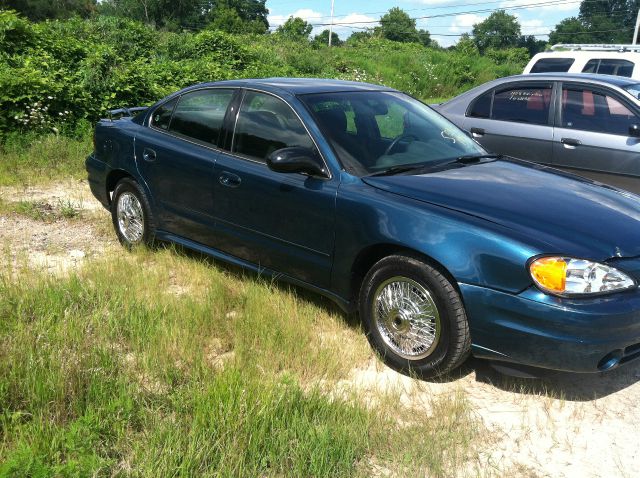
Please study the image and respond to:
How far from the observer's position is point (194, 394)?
3.17 metres

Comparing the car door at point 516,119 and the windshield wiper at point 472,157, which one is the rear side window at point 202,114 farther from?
the car door at point 516,119

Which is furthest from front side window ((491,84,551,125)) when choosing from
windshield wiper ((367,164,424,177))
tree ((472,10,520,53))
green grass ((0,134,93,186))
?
tree ((472,10,520,53))

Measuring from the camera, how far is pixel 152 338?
3859 mm

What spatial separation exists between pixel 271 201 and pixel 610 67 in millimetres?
9607

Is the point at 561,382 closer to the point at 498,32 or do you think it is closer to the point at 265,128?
the point at 265,128

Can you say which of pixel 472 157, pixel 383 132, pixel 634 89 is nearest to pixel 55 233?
pixel 383 132

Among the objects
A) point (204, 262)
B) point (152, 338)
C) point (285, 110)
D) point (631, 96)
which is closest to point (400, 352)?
point (152, 338)

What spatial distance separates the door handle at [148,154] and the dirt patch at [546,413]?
253 cm

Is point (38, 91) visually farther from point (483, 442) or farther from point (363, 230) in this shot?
point (483, 442)

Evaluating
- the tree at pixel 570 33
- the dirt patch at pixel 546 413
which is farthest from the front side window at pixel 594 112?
the tree at pixel 570 33

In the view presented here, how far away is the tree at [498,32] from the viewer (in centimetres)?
10694

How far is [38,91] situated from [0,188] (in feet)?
7.83

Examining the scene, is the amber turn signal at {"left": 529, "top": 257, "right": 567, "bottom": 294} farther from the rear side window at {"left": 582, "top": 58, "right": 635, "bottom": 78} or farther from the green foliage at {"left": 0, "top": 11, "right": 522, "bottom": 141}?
the rear side window at {"left": 582, "top": 58, "right": 635, "bottom": 78}

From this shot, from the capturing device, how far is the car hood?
11.2ft
